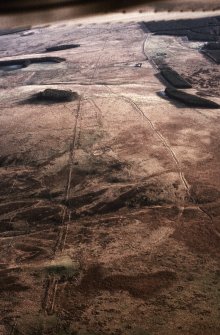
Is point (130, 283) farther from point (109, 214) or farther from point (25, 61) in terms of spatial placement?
point (25, 61)

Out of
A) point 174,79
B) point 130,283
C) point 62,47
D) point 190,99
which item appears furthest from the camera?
point 62,47

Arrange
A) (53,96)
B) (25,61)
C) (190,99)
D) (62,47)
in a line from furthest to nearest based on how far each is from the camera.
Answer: (62,47) → (25,61) → (53,96) → (190,99)

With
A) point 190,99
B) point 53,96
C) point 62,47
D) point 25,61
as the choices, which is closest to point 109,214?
point 190,99

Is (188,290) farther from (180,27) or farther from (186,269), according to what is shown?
(180,27)

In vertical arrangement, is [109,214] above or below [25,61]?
below

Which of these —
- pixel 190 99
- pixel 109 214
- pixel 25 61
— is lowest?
pixel 109 214

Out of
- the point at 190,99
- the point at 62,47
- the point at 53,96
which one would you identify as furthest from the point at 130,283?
the point at 62,47

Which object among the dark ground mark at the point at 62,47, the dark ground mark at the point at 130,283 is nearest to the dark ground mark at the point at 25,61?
the dark ground mark at the point at 62,47

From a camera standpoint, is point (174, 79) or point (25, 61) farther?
point (25, 61)

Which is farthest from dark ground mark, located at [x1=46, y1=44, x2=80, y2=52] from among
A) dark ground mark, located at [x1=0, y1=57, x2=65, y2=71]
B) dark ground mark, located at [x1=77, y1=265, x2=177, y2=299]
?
dark ground mark, located at [x1=77, y1=265, x2=177, y2=299]
